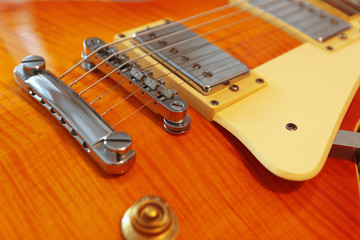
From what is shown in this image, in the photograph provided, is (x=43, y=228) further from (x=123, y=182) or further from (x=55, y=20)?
(x=55, y=20)

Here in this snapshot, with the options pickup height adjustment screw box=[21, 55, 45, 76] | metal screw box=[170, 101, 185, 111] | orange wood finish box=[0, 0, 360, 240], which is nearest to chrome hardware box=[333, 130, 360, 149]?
orange wood finish box=[0, 0, 360, 240]

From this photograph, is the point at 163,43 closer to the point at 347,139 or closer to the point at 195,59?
the point at 195,59

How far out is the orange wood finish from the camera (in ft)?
1.58

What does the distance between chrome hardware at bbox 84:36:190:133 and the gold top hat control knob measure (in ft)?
0.56

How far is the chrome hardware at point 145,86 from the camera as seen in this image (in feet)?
1.97

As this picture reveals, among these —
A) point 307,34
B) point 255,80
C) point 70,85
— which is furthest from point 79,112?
point 307,34

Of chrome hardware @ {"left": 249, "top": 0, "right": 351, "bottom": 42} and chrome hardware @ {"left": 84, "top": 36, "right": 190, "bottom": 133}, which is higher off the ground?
chrome hardware @ {"left": 84, "top": 36, "right": 190, "bottom": 133}

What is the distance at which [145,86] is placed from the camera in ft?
2.08

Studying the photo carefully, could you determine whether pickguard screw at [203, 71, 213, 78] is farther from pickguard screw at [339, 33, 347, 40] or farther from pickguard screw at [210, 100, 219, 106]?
pickguard screw at [339, 33, 347, 40]

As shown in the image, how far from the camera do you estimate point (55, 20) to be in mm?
858

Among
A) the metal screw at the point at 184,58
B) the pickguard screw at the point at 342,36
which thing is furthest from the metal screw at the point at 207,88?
the pickguard screw at the point at 342,36

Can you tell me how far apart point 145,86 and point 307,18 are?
598mm

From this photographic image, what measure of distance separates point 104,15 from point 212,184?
0.58 metres

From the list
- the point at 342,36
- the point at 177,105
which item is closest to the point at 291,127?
the point at 177,105
